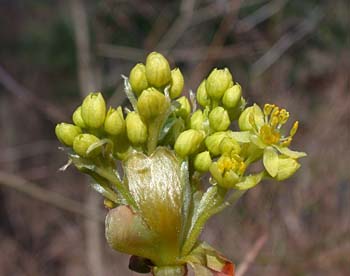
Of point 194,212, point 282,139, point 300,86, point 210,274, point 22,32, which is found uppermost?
point 22,32

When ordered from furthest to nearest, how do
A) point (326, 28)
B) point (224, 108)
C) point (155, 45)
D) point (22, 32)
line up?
point (22, 32) < point (326, 28) < point (155, 45) < point (224, 108)

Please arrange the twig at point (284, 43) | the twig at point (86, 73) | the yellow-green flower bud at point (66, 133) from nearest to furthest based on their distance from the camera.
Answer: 1. the yellow-green flower bud at point (66, 133)
2. the twig at point (86, 73)
3. the twig at point (284, 43)

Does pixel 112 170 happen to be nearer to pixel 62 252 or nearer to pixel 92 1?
pixel 92 1

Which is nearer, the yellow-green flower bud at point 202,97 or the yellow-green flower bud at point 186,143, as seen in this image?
the yellow-green flower bud at point 186,143

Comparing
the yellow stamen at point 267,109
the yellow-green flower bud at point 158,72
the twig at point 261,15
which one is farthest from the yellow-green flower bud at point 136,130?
the twig at point 261,15

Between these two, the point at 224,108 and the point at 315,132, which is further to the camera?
the point at 315,132

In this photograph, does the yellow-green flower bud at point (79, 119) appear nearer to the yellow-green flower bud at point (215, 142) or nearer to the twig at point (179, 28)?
the yellow-green flower bud at point (215, 142)

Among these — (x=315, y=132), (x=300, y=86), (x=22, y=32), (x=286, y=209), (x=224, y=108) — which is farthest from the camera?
(x=22, y=32)

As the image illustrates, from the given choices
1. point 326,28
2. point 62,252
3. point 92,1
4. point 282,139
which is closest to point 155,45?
point 92,1
